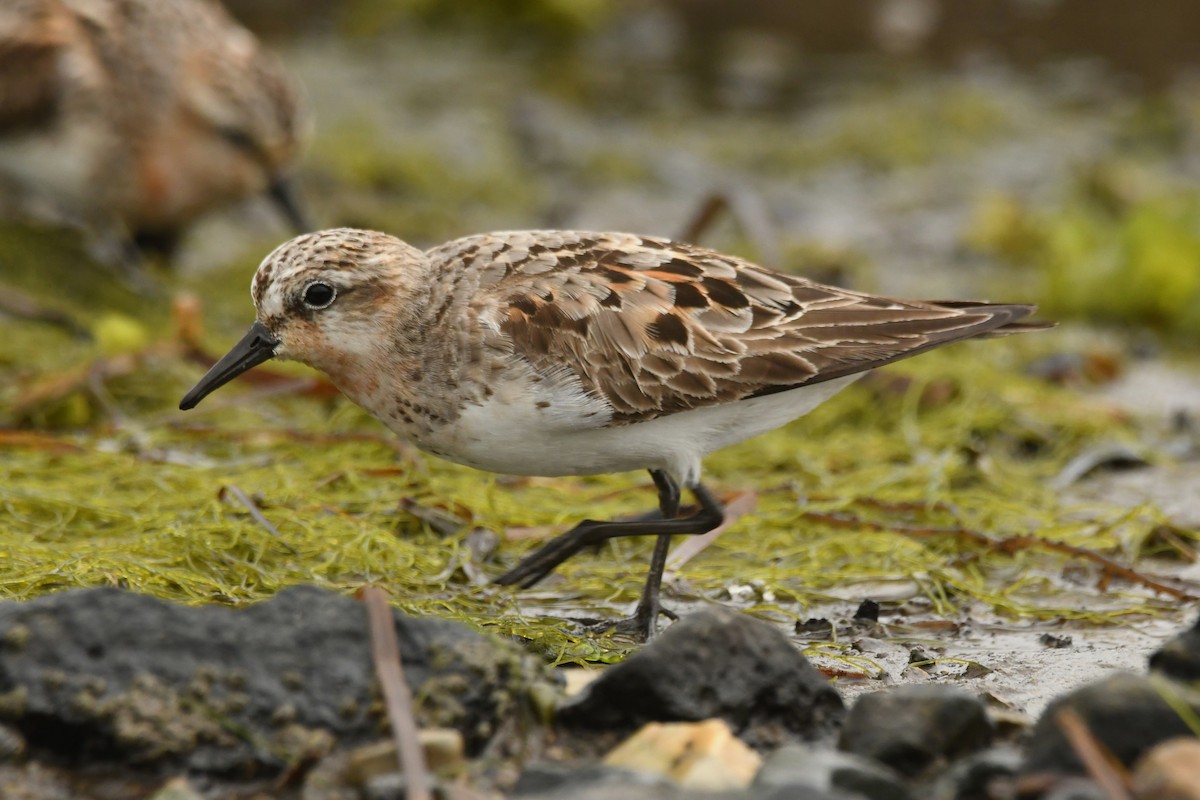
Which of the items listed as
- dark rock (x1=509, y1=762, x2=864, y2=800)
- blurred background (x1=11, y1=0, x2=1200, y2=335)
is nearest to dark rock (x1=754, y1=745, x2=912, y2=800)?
dark rock (x1=509, y1=762, x2=864, y2=800)

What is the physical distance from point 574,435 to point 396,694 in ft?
5.52

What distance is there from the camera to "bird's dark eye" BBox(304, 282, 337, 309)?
569 cm

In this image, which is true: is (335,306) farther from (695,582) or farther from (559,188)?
(559,188)

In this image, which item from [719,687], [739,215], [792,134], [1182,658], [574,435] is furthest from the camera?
[792,134]

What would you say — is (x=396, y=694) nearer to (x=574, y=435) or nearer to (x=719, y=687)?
(x=719, y=687)

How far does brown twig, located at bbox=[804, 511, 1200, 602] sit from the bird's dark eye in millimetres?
2446

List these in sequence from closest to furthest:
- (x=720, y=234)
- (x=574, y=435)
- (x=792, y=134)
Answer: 1. (x=574, y=435)
2. (x=720, y=234)
3. (x=792, y=134)

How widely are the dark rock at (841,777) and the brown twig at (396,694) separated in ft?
2.84

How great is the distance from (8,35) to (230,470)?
14.0 ft

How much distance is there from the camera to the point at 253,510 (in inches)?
242

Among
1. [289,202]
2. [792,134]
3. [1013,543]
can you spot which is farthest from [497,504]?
[792,134]

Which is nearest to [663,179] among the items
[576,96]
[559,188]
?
[559,188]

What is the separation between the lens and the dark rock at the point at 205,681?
4.09 m

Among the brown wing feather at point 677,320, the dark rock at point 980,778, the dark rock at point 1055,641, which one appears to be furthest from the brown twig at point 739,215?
the dark rock at point 980,778
